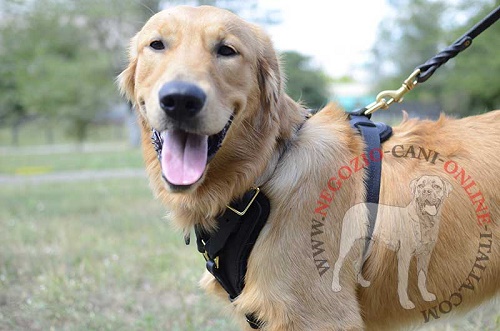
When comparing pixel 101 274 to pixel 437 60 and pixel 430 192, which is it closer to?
pixel 430 192

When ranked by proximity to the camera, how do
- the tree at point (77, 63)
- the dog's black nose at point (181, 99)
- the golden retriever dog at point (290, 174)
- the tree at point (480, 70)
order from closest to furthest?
the dog's black nose at point (181, 99) → the golden retriever dog at point (290, 174) → the tree at point (480, 70) → the tree at point (77, 63)

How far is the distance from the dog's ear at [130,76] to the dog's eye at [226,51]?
1.76 ft

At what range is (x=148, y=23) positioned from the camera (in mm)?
2777

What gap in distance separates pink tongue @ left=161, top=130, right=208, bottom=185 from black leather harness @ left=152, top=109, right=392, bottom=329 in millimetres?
166

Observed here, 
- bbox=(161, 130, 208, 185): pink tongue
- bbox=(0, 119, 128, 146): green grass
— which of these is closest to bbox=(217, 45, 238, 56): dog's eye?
bbox=(161, 130, 208, 185): pink tongue

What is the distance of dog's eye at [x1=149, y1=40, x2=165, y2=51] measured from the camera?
266 centimetres

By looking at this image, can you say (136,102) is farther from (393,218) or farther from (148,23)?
(393,218)

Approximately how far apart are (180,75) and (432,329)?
273 cm

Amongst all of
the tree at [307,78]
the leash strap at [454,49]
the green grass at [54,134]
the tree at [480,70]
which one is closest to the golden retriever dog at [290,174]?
the leash strap at [454,49]

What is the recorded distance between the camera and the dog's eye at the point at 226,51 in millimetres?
2627

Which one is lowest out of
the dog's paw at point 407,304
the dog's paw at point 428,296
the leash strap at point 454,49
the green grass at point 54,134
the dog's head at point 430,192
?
the green grass at point 54,134

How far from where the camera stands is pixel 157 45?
267 centimetres

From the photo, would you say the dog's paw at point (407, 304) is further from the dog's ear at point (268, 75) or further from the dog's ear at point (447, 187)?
the dog's ear at point (268, 75)

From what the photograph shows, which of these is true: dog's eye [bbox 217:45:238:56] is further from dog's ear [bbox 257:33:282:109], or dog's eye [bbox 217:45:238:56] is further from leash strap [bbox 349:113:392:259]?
leash strap [bbox 349:113:392:259]
